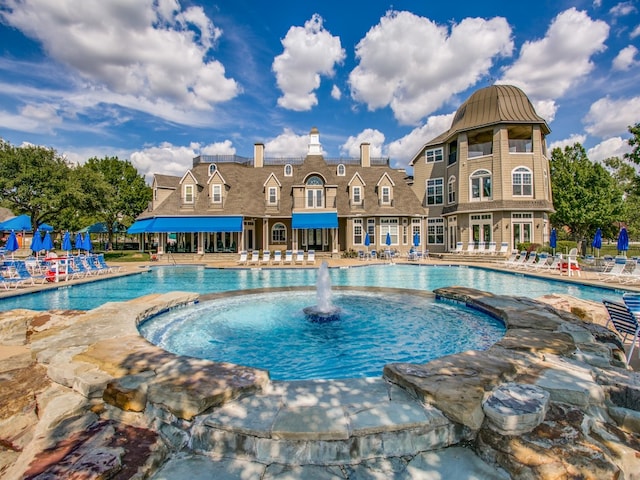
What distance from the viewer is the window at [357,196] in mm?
32438

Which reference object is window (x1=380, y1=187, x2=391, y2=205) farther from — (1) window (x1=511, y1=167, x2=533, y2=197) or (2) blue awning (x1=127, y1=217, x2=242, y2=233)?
(2) blue awning (x1=127, y1=217, x2=242, y2=233)

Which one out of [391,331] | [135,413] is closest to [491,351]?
[391,331]

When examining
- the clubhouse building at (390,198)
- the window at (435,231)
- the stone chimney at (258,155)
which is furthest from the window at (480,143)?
the stone chimney at (258,155)

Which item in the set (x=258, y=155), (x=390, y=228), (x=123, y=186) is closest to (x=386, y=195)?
(x=390, y=228)

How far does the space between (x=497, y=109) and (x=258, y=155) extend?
23799 mm

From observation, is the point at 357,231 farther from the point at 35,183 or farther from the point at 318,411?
the point at 318,411

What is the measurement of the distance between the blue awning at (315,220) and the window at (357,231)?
252 cm

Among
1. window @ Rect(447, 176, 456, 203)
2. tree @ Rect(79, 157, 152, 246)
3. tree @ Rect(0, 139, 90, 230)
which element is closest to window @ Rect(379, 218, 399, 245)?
window @ Rect(447, 176, 456, 203)

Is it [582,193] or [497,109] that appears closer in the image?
[497,109]

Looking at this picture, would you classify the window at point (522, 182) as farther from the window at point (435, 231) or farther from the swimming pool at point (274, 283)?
the swimming pool at point (274, 283)

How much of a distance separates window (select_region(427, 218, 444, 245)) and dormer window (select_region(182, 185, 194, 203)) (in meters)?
23.2

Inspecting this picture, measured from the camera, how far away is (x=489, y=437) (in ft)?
10.2

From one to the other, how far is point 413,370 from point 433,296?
807cm

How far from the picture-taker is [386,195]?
106ft
